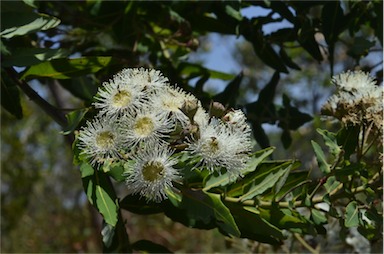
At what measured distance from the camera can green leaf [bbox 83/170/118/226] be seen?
3.08ft

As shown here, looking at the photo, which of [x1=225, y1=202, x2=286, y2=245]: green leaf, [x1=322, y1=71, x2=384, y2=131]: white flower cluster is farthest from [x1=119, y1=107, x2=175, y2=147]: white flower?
[x1=322, y1=71, x2=384, y2=131]: white flower cluster

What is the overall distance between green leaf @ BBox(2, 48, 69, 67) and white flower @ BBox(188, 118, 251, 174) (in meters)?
0.43

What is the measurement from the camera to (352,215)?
1.00m

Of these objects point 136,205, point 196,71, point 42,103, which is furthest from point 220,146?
point 196,71

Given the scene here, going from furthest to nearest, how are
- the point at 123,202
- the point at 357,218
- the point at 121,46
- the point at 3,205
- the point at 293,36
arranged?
the point at 3,205 < the point at 121,46 < the point at 293,36 < the point at 123,202 < the point at 357,218

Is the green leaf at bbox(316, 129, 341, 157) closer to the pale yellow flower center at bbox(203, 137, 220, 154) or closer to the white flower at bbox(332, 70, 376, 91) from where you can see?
the white flower at bbox(332, 70, 376, 91)

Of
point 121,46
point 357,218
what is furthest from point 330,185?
point 121,46

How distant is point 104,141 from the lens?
0.86 meters

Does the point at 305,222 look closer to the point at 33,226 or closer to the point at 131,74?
the point at 131,74

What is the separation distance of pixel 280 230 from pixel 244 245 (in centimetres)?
60

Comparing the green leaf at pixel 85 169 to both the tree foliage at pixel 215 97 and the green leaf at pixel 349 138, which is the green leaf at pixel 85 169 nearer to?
the tree foliage at pixel 215 97

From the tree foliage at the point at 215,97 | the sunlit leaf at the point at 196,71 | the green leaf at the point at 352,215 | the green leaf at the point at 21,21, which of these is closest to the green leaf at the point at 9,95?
the tree foliage at the point at 215,97

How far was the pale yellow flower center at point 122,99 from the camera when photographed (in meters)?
0.86

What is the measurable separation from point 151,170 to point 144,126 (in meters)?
0.06
